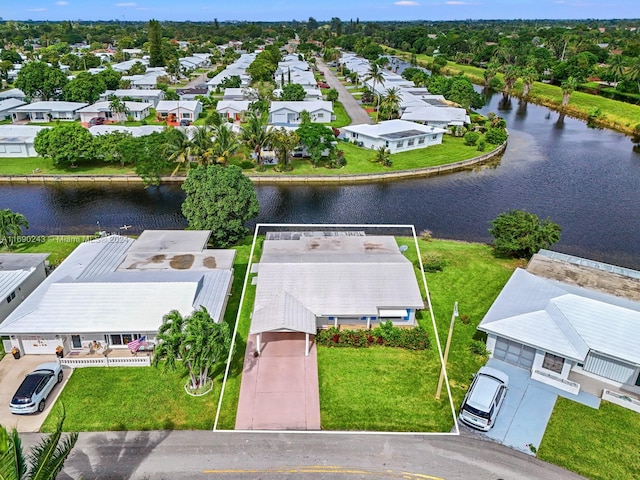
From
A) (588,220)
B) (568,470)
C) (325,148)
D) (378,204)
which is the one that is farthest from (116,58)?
(568,470)

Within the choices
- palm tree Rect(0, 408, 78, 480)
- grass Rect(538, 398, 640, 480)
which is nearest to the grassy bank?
grass Rect(538, 398, 640, 480)

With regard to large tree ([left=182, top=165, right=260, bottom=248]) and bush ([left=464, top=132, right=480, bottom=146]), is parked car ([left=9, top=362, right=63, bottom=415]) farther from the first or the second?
bush ([left=464, top=132, right=480, bottom=146])

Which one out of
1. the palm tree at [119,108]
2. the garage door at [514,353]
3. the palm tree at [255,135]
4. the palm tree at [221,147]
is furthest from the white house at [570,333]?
the palm tree at [119,108]

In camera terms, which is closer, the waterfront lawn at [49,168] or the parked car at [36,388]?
the parked car at [36,388]

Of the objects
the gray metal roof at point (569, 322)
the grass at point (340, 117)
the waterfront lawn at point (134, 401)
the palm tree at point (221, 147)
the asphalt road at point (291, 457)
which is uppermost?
the palm tree at point (221, 147)

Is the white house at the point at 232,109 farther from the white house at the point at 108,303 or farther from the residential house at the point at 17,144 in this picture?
the white house at the point at 108,303

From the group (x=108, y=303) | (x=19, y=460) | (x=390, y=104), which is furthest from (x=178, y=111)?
(x=19, y=460)

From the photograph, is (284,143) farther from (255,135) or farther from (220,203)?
(220,203)

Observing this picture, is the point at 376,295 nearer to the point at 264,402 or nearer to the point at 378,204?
the point at 264,402
